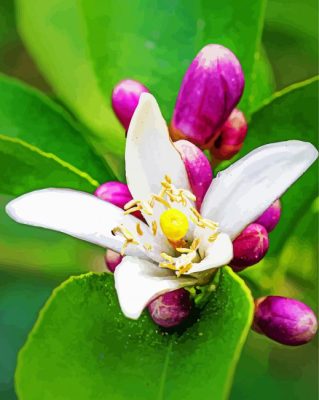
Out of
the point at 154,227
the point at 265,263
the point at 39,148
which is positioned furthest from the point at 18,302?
the point at 154,227

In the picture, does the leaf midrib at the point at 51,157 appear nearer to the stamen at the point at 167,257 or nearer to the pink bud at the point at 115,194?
the pink bud at the point at 115,194

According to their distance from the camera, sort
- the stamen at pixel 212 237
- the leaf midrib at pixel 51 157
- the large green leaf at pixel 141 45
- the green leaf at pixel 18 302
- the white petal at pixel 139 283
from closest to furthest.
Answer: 1. the white petal at pixel 139 283
2. the stamen at pixel 212 237
3. the leaf midrib at pixel 51 157
4. the large green leaf at pixel 141 45
5. the green leaf at pixel 18 302

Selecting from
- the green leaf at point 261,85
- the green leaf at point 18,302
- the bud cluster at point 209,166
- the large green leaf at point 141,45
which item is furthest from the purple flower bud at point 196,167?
the green leaf at point 18,302

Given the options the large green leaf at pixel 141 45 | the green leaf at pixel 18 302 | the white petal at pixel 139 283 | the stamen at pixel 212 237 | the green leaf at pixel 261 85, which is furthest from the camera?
the green leaf at pixel 18 302

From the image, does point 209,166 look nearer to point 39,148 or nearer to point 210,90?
point 210,90

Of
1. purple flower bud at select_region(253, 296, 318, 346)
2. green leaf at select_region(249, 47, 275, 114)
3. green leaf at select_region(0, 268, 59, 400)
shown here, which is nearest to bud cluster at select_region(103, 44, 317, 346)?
purple flower bud at select_region(253, 296, 318, 346)

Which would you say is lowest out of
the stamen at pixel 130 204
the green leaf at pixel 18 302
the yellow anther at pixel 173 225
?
the green leaf at pixel 18 302

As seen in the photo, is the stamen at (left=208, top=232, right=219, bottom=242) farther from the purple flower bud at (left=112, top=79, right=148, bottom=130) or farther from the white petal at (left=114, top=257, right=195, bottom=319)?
the purple flower bud at (left=112, top=79, right=148, bottom=130)
